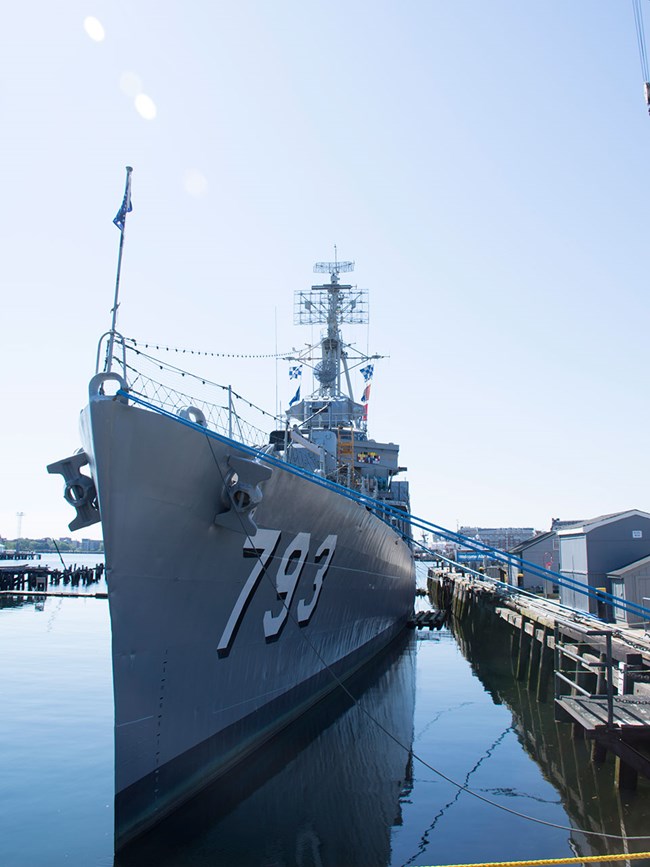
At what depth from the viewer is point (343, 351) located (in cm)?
2262

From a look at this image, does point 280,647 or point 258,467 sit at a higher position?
point 258,467

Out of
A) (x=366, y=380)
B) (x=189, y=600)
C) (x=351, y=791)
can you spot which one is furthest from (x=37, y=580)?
(x=189, y=600)

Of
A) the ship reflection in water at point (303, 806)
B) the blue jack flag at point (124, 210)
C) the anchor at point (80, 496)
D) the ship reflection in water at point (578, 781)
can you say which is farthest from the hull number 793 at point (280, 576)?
the ship reflection in water at point (578, 781)

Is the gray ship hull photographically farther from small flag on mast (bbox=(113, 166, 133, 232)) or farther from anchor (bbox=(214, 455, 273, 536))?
small flag on mast (bbox=(113, 166, 133, 232))

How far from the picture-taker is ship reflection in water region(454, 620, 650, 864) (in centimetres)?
562

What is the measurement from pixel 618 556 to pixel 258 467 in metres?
12.3

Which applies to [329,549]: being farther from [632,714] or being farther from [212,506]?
[632,714]

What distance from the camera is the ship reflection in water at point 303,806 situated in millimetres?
5199

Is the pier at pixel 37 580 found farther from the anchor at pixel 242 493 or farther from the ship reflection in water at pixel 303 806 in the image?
the anchor at pixel 242 493


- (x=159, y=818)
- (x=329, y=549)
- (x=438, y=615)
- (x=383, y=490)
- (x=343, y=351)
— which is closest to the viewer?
(x=159, y=818)

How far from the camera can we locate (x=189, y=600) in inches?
231

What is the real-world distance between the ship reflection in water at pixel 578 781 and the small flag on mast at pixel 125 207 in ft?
22.0

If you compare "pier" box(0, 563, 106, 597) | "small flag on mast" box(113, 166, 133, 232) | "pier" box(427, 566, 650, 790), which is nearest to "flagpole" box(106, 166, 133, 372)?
"small flag on mast" box(113, 166, 133, 232)

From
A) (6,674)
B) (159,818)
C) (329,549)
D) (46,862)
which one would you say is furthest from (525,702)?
(6,674)
